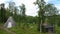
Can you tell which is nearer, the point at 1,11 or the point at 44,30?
the point at 44,30

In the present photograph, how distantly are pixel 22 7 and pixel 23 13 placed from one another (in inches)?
103

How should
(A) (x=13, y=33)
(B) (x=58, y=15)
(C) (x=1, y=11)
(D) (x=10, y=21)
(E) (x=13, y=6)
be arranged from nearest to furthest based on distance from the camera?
(A) (x=13, y=33), (D) (x=10, y=21), (C) (x=1, y=11), (B) (x=58, y=15), (E) (x=13, y=6)

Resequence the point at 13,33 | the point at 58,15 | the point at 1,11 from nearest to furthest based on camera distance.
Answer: the point at 13,33
the point at 1,11
the point at 58,15

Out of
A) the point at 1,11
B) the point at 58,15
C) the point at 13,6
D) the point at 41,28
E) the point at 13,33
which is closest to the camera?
the point at 13,33

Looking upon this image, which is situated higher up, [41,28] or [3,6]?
[3,6]

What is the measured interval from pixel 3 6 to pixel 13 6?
346 inches

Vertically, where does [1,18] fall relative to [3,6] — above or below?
below

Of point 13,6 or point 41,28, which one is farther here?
point 13,6

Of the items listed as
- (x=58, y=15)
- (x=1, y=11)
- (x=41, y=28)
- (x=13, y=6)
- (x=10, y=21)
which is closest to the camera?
(x=41, y=28)

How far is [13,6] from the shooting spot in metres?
75.2

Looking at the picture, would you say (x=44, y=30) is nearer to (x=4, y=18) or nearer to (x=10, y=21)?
(x=10, y=21)

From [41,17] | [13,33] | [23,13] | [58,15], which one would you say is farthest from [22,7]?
[13,33]

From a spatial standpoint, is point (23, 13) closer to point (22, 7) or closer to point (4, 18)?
point (22, 7)

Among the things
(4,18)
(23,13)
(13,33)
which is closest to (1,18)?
(4,18)
